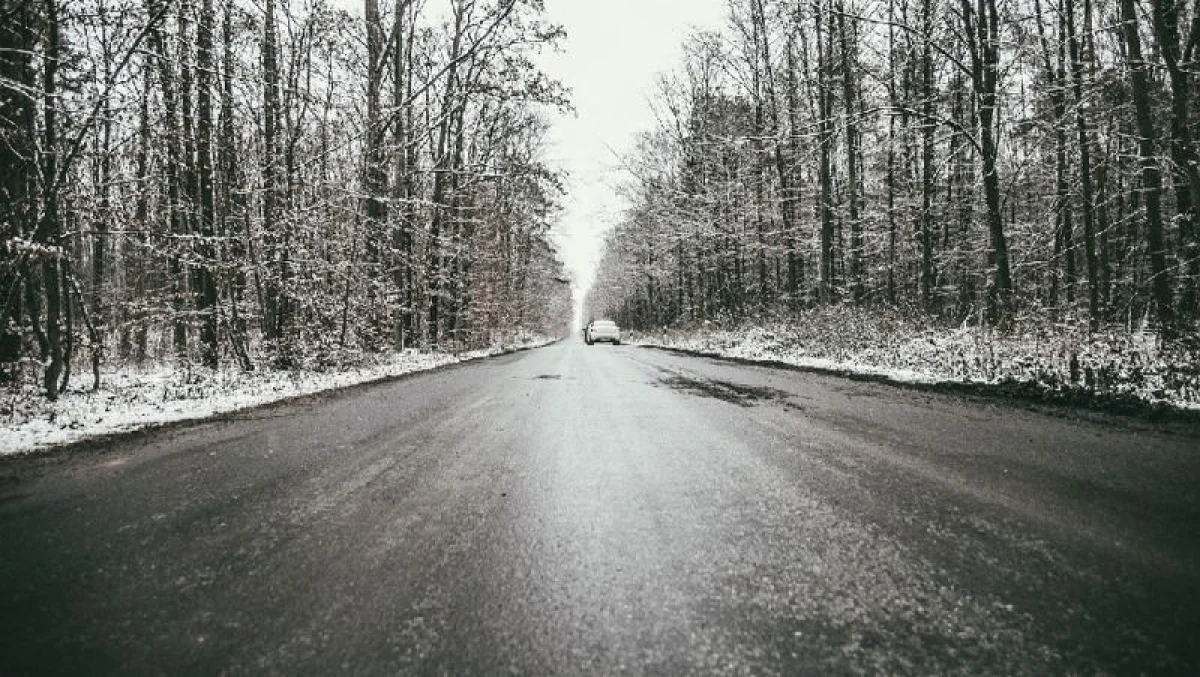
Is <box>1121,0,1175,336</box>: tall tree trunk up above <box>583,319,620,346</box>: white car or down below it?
above

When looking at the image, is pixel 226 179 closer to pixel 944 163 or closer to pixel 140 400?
pixel 140 400

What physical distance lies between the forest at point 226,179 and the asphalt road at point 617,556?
5.19 metres

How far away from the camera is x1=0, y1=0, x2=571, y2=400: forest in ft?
25.3

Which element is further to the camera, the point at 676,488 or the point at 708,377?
the point at 708,377

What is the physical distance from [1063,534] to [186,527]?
4.30 m

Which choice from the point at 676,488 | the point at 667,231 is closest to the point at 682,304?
the point at 667,231

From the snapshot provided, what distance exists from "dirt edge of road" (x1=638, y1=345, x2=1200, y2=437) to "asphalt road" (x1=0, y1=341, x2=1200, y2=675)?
66 centimetres

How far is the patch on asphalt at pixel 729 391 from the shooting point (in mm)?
7465

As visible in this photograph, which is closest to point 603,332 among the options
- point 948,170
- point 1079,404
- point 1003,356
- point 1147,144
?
point 948,170

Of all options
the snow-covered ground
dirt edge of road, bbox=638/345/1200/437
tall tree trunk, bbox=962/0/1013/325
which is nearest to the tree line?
tall tree trunk, bbox=962/0/1013/325

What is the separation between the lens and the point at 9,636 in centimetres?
186

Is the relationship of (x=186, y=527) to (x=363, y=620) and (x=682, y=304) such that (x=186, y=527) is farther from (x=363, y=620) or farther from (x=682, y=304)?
(x=682, y=304)

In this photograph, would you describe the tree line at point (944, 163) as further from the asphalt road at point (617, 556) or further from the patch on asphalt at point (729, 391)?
the asphalt road at point (617, 556)

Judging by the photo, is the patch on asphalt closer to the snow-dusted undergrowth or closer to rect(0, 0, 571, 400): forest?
the snow-dusted undergrowth
